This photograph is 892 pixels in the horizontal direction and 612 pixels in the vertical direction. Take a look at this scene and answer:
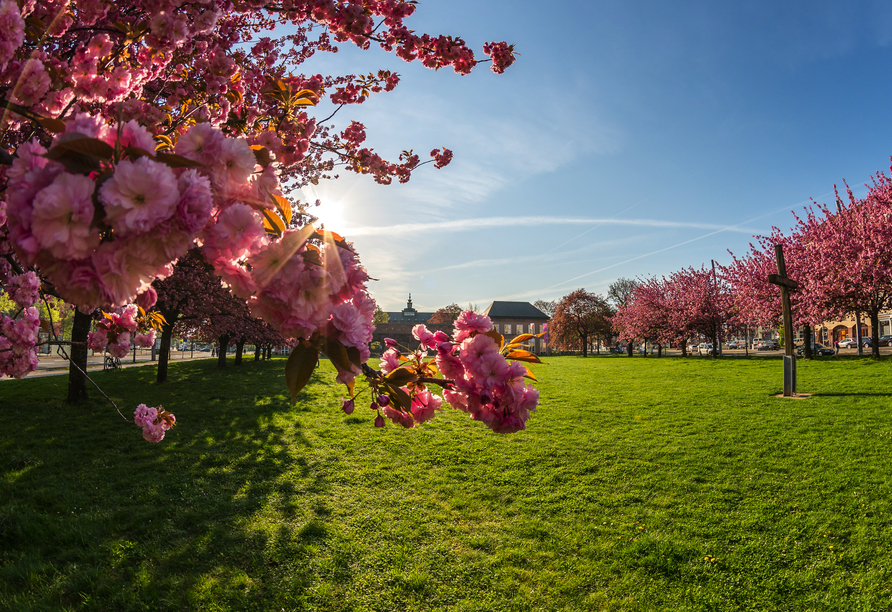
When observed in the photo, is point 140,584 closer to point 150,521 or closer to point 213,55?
point 150,521

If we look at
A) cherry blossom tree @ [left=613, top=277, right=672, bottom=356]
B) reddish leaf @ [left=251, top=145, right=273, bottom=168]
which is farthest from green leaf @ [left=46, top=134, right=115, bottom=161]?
cherry blossom tree @ [left=613, top=277, right=672, bottom=356]

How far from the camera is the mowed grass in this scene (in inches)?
129

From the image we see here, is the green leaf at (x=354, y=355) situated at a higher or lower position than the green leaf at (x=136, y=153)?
lower

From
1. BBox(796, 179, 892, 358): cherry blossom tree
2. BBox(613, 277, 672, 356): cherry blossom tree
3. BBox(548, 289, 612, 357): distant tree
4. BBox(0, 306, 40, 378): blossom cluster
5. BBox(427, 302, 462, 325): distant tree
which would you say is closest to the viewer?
BBox(0, 306, 40, 378): blossom cluster

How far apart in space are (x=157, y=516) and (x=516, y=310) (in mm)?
68882

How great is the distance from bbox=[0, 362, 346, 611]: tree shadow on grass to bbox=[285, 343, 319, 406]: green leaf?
9.60ft

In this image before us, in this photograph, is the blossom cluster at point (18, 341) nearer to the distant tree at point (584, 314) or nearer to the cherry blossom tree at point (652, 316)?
the cherry blossom tree at point (652, 316)

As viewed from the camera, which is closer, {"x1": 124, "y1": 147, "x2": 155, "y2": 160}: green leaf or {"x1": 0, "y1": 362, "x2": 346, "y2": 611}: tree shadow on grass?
{"x1": 124, "y1": 147, "x2": 155, "y2": 160}: green leaf

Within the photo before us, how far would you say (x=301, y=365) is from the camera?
1135 mm

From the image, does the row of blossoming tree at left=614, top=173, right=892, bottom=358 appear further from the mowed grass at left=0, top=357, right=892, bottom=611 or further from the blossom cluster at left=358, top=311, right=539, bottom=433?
the blossom cluster at left=358, top=311, right=539, bottom=433

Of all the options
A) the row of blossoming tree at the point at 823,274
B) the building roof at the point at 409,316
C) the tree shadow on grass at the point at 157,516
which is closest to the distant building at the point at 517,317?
the building roof at the point at 409,316

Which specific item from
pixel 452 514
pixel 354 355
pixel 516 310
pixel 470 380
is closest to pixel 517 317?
pixel 516 310

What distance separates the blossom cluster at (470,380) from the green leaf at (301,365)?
1.20ft

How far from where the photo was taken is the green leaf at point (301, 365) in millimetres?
1101
